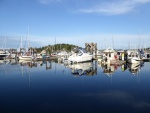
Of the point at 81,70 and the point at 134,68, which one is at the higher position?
the point at 134,68

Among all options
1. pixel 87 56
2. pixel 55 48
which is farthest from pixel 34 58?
pixel 55 48

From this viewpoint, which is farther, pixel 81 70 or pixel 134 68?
pixel 134 68

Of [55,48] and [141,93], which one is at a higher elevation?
[55,48]

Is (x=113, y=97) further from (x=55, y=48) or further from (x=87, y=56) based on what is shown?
(x=55, y=48)

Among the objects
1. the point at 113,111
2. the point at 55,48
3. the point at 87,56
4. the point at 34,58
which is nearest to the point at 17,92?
the point at 113,111

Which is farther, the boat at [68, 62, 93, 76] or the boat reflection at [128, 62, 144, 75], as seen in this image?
the boat reflection at [128, 62, 144, 75]

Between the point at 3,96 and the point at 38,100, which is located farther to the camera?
the point at 3,96

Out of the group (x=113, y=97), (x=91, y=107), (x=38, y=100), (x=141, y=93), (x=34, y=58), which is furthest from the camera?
(x=34, y=58)

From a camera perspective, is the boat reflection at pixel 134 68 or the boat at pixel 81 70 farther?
the boat reflection at pixel 134 68

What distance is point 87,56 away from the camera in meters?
78.5

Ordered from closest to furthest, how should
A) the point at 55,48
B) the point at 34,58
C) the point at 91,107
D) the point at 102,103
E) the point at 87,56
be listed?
the point at 91,107, the point at 102,103, the point at 87,56, the point at 34,58, the point at 55,48

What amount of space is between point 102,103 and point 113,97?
295 centimetres

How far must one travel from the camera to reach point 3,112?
16.1 meters

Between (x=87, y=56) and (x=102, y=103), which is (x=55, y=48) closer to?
(x=87, y=56)
